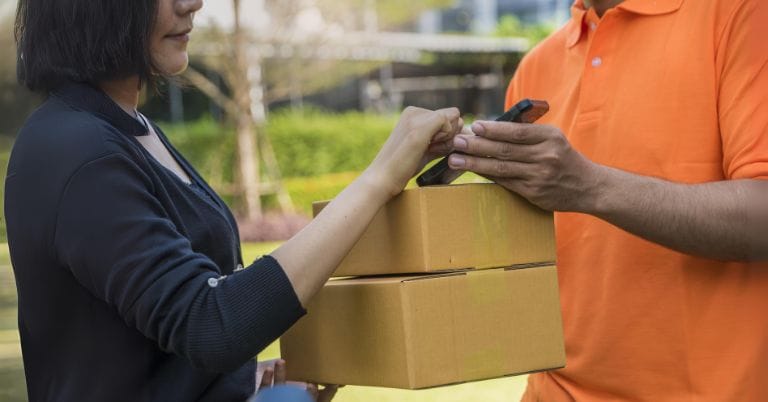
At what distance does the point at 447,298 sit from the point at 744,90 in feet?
2.31

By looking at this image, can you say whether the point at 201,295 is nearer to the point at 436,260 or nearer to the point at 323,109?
the point at 436,260

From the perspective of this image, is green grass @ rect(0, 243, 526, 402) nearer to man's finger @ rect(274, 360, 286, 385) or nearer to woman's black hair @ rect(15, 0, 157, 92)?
man's finger @ rect(274, 360, 286, 385)

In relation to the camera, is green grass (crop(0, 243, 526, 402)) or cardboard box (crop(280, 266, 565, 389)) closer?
cardboard box (crop(280, 266, 565, 389))

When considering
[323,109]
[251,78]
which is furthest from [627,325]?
[323,109]

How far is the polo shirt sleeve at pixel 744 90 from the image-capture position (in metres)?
1.79

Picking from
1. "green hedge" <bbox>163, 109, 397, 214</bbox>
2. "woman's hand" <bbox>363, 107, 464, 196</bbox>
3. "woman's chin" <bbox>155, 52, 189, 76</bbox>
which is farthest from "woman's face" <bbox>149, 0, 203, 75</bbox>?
"green hedge" <bbox>163, 109, 397, 214</bbox>

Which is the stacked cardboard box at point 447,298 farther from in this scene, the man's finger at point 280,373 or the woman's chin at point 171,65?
the woman's chin at point 171,65

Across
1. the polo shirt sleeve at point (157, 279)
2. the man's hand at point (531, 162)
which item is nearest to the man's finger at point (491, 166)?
the man's hand at point (531, 162)

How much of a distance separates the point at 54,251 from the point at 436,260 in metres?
0.68

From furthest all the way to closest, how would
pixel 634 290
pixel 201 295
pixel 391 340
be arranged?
pixel 634 290
pixel 391 340
pixel 201 295

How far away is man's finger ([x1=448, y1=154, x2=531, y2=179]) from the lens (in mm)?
1767

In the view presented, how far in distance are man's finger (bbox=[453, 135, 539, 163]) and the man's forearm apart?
16cm

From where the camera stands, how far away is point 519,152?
1.76 m

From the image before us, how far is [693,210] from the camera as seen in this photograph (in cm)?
180
